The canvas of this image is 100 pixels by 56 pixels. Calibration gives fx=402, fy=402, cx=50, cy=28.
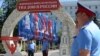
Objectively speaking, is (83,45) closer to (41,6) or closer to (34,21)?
(41,6)

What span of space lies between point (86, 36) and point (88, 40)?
0.16 ft

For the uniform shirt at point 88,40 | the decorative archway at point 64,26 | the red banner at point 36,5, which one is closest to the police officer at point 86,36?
the uniform shirt at point 88,40

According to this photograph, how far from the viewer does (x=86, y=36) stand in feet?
13.3

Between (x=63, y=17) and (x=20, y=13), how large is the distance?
7.30 ft

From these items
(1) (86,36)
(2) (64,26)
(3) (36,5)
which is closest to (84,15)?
(1) (86,36)

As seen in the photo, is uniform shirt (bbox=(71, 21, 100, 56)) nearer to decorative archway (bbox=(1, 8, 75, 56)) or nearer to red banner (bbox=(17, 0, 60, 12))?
decorative archway (bbox=(1, 8, 75, 56))

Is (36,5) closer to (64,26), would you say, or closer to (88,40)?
(64,26)

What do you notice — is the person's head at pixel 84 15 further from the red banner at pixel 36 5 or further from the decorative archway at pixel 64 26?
the red banner at pixel 36 5

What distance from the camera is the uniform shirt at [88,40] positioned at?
4066 millimetres

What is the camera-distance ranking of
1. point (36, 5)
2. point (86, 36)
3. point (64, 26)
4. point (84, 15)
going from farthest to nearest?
point (36, 5)
point (64, 26)
point (84, 15)
point (86, 36)

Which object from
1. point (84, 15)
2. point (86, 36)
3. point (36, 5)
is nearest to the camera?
point (86, 36)

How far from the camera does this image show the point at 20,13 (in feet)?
63.4

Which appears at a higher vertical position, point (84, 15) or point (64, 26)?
point (84, 15)

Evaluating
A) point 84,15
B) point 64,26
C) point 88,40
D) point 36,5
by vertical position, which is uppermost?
point 84,15
